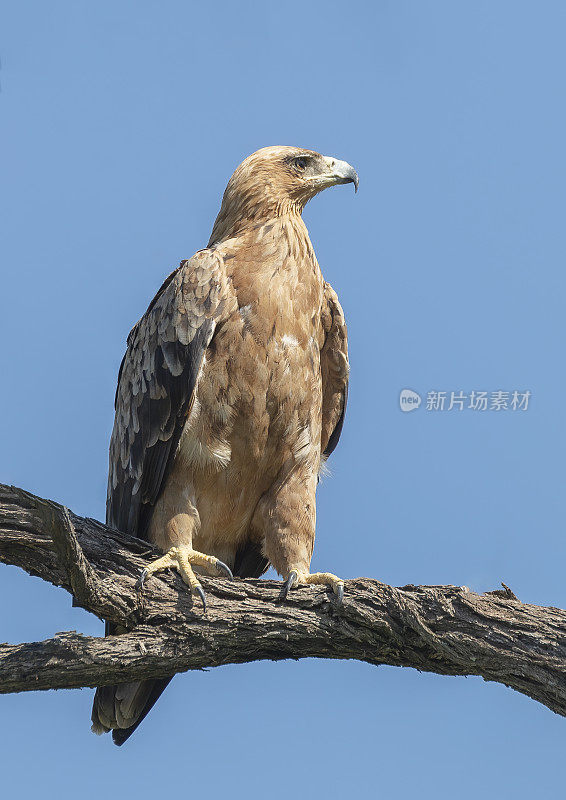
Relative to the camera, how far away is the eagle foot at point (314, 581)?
5.40 meters

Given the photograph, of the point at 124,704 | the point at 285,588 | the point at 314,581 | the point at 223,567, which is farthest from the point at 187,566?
the point at 124,704

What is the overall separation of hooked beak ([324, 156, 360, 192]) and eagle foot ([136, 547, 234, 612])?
2818 mm

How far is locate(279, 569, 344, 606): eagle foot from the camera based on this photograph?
5.40m

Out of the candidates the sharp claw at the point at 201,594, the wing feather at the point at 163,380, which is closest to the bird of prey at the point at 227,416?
the wing feather at the point at 163,380

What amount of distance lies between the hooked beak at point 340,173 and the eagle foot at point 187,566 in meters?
2.82

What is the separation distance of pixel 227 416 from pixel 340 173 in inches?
81.0

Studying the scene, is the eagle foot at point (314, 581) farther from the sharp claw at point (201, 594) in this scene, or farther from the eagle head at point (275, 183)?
the eagle head at point (275, 183)

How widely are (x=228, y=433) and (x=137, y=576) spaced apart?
1.16 metres

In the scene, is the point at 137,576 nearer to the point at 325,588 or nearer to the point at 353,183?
the point at 325,588

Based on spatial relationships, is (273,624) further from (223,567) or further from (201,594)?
(223,567)

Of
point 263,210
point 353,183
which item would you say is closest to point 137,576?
point 263,210

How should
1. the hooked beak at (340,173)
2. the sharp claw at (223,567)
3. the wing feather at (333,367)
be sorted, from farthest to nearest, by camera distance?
the hooked beak at (340,173)
the wing feather at (333,367)
the sharp claw at (223,567)

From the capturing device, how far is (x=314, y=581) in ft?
19.4

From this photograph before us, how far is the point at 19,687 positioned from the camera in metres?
4.84
